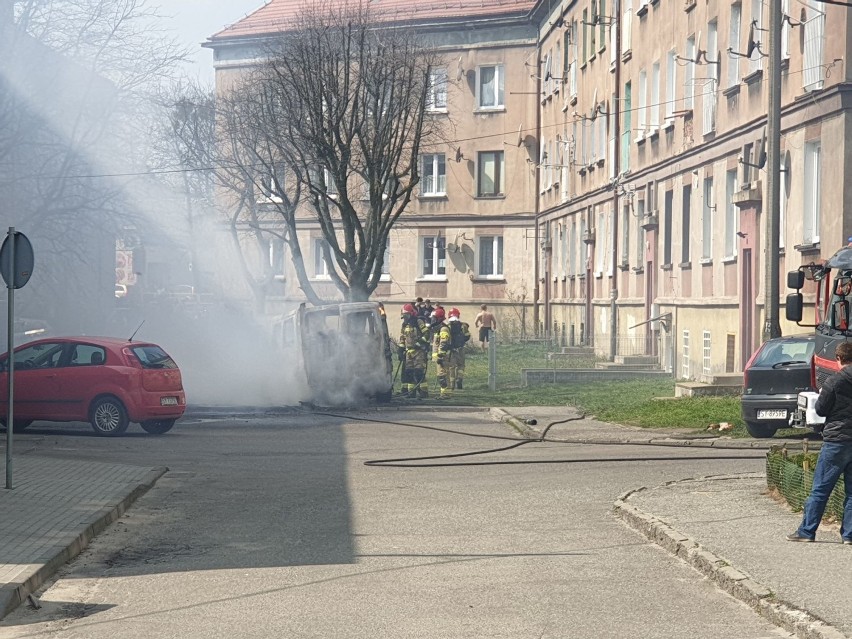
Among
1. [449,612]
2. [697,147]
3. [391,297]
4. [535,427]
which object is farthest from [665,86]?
[449,612]

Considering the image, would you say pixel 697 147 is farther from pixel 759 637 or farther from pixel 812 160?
pixel 759 637

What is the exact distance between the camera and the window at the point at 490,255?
186ft

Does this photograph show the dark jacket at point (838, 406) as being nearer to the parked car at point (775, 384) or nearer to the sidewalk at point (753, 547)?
the sidewalk at point (753, 547)

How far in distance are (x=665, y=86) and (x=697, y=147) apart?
12.3 ft

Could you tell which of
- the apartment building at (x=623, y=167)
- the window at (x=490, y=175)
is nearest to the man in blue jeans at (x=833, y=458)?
the apartment building at (x=623, y=167)

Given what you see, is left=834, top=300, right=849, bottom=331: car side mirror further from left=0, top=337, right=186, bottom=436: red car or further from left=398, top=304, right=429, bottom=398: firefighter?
left=398, top=304, right=429, bottom=398: firefighter

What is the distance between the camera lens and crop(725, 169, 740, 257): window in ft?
96.3

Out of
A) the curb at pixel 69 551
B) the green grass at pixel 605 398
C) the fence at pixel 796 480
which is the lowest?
the green grass at pixel 605 398

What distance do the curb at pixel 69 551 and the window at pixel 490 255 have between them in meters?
42.2

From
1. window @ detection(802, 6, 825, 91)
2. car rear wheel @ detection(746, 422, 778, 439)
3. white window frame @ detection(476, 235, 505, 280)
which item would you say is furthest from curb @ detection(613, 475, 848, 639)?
white window frame @ detection(476, 235, 505, 280)

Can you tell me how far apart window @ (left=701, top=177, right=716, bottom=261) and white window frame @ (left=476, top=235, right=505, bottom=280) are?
82.1 ft

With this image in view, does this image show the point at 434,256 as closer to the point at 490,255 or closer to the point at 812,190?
the point at 490,255

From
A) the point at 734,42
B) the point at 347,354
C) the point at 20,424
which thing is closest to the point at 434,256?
the point at 734,42

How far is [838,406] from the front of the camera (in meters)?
10.3
